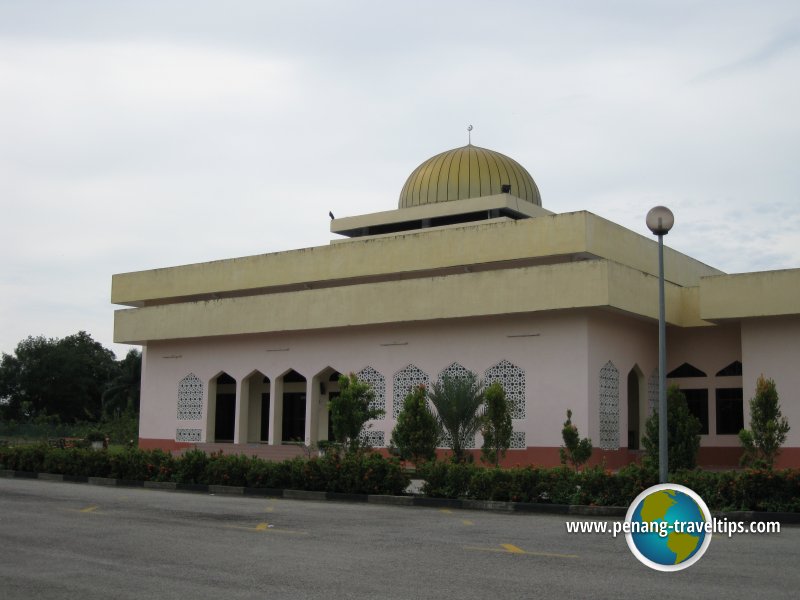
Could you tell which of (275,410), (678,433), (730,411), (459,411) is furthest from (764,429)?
(275,410)

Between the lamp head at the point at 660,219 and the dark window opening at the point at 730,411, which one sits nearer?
the lamp head at the point at 660,219

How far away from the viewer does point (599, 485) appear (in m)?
13.8

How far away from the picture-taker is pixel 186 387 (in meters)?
30.2

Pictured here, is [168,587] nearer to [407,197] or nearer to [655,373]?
[655,373]

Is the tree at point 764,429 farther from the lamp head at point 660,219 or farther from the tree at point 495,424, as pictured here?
the lamp head at point 660,219

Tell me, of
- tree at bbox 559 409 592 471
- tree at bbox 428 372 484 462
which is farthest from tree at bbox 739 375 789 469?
tree at bbox 428 372 484 462

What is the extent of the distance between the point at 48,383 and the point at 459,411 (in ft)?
140

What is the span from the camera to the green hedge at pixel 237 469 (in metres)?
16.2

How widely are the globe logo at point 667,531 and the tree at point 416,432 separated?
1024 cm

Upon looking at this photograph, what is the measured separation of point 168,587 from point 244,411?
21772 millimetres

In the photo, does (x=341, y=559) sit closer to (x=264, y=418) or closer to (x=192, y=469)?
(x=192, y=469)

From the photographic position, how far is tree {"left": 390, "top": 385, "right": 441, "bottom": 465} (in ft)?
68.9

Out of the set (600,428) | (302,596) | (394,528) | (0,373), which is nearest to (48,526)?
→ (394,528)

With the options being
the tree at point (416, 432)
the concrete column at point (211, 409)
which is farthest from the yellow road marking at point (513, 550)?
the concrete column at point (211, 409)
